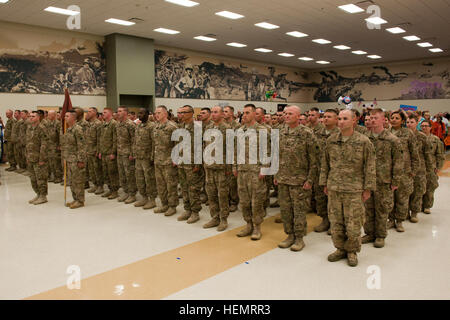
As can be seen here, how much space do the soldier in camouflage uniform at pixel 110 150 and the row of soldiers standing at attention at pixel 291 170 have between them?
2 centimetres

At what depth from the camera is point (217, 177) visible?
4.88m

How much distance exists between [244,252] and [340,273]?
112cm

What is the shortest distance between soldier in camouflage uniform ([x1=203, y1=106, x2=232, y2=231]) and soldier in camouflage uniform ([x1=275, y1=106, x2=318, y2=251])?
0.93 meters

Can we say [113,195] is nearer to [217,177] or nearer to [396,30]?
[217,177]

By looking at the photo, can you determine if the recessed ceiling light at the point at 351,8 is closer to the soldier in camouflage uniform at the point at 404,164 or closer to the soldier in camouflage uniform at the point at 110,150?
the soldier in camouflage uniform at the point at 404,164

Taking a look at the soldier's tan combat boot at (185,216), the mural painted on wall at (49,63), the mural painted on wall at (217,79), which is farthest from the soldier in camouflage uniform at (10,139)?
the soldier's tan combat boot at (185,216)

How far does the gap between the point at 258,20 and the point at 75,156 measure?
8.28 metres

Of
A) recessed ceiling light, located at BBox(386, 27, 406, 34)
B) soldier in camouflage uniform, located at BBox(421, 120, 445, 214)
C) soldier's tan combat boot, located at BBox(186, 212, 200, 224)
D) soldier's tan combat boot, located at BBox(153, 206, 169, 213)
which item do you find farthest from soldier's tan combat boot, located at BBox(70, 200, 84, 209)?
recessed ceiling light, located at BBox(386, 27, 406, 34)

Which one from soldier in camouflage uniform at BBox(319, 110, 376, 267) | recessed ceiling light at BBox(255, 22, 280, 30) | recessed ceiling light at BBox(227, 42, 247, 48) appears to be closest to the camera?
soldier in camouflage uniform at BBox(319, 110, 376, 267)

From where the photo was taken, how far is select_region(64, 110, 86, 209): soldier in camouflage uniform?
611 centimetres

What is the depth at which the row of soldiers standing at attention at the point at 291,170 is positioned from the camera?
3.62 m

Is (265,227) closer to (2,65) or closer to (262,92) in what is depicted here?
(2,65)

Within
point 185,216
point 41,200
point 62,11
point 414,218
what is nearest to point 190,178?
point 185,216

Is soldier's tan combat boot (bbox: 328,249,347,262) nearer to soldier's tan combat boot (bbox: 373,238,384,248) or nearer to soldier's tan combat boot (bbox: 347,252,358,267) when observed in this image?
soldier's tan combat boot (bbox: 347,252,358,267)
